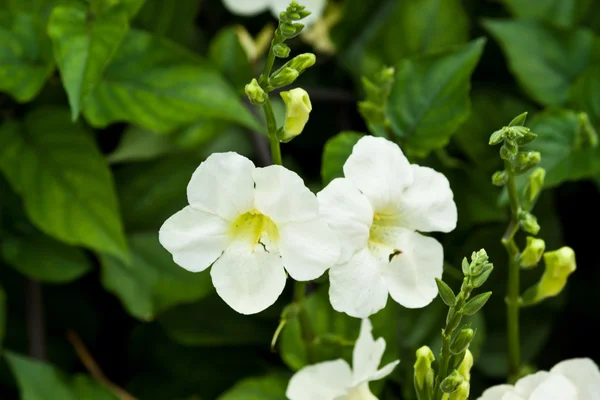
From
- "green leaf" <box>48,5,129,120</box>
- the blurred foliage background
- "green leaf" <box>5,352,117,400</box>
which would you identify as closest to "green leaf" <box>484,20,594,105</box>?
the blurred foliage background

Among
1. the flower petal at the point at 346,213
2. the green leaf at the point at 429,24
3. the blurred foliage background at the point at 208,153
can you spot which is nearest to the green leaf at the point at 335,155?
the blurred foliage background at the point at 208,153

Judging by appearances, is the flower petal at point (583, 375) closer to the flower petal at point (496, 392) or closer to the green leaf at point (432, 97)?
the flower petal at point (496, 392)

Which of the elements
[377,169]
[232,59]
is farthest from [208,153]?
[377,169]

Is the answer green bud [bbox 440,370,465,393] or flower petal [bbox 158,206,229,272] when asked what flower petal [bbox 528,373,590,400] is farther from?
flower petal [bbox 158,206,229,272]

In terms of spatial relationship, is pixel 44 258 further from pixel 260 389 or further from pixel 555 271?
pixel 555 271

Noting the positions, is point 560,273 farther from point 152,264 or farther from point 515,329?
point 152,264
